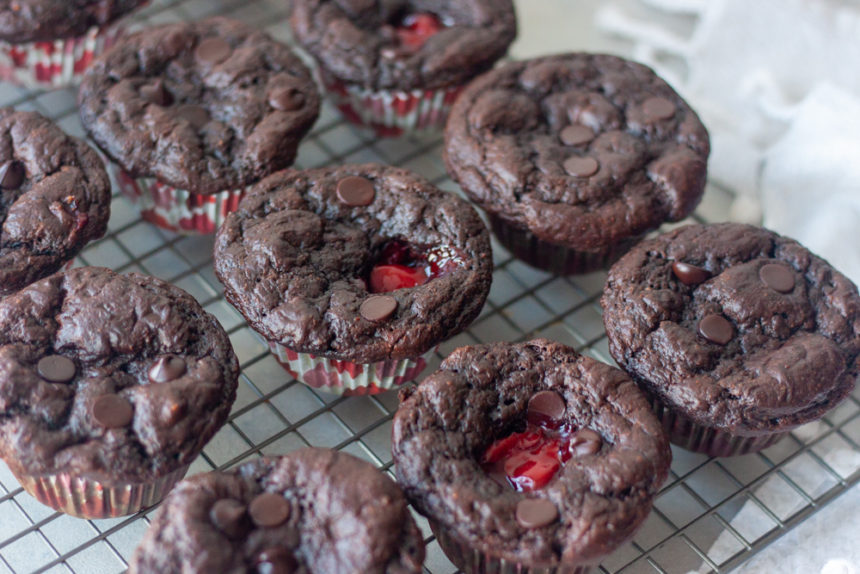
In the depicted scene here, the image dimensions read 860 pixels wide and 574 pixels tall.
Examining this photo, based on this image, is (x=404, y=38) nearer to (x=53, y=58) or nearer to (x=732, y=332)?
(x=53, y=58)

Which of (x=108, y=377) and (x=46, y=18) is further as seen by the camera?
(x=46, y=18)

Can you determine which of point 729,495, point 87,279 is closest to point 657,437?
point 729,495

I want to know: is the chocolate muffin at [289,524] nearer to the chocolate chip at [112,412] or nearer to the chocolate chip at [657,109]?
the chocolate chip at [112,412]

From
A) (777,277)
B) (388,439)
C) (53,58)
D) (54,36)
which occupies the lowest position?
(388,439)

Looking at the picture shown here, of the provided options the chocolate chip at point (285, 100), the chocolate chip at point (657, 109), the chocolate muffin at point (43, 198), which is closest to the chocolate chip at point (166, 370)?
the chocolate muffin at point (43, 198)

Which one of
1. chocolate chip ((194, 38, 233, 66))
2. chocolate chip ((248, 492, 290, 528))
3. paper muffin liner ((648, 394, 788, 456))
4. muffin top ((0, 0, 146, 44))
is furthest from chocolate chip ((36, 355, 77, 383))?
paper muffin liner ((648, 394, 788, 456))

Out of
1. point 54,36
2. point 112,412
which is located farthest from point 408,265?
point 54,36

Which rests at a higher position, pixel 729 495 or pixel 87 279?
pixel 87 279

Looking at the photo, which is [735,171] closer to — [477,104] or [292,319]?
[477,104]
